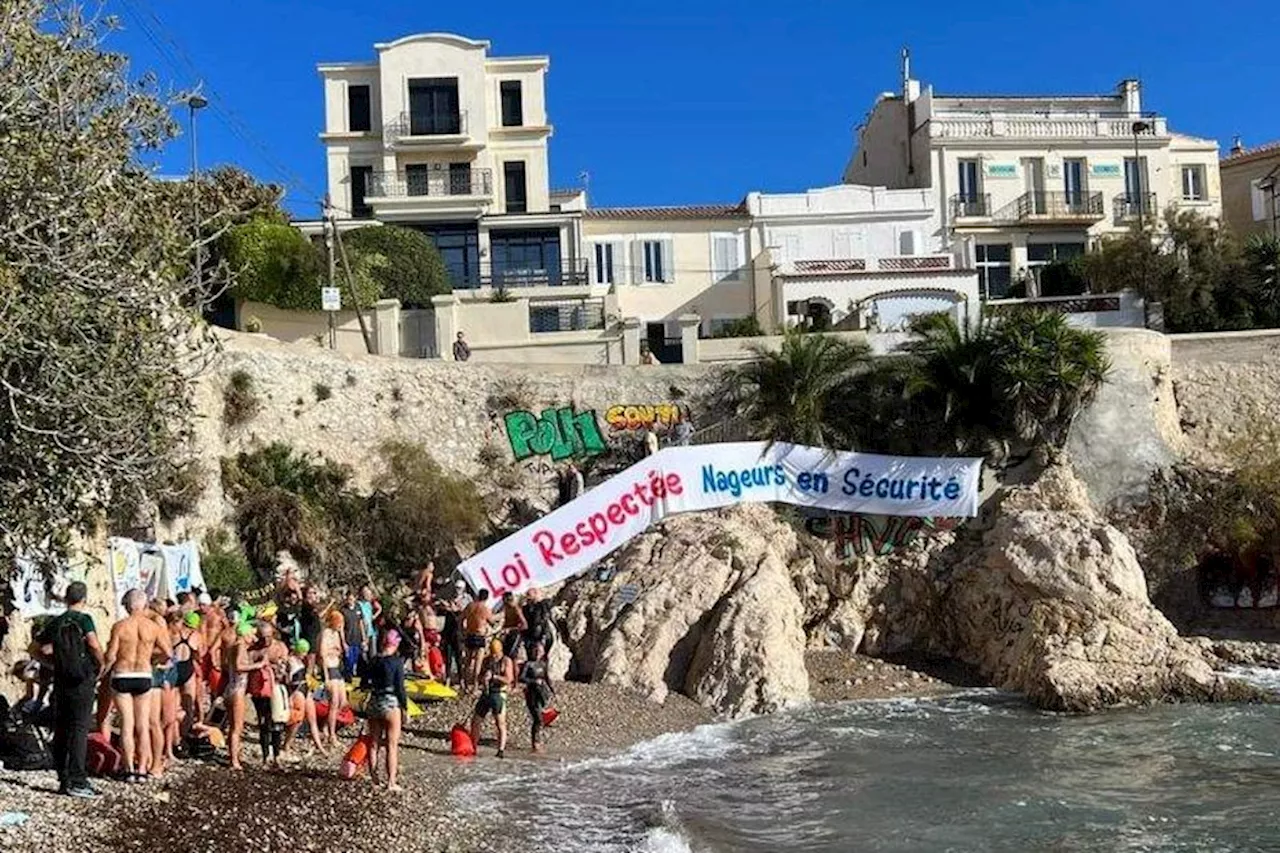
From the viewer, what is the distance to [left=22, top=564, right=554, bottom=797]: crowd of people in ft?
39.0

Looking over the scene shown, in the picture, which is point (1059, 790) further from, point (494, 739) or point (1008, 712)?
point (494, 739)

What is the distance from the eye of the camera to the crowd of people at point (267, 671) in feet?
39.0

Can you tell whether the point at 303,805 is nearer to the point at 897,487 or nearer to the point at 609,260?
the point at 897,487

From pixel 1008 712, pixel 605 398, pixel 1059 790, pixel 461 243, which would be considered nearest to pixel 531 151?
pixel 461 243

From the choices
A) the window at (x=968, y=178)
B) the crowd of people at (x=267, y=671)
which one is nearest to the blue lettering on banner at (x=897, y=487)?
the crowd of people at (x=267, y=671)

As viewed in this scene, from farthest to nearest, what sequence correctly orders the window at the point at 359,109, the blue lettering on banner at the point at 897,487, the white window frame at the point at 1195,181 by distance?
the white window frame at the point at 1195,181
the window at the point at 359,109
the blue lettering on banner at the point at 897,487

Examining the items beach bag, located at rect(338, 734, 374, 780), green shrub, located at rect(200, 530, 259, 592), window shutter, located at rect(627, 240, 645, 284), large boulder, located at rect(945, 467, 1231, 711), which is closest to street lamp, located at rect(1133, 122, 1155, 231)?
window shutter, located at rect(627, 240, 645, 284)

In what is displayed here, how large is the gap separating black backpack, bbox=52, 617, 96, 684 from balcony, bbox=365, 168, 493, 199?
34.6m

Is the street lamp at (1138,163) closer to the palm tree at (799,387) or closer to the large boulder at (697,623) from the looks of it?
the palm tree at (799,387)

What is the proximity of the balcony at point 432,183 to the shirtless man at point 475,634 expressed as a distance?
→ 27.6 metres

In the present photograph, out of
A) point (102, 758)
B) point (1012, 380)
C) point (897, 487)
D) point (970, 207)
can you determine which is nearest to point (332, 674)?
point (102, 758)

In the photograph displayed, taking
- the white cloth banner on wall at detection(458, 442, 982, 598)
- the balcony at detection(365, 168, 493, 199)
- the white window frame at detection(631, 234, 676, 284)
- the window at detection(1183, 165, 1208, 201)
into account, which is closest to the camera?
the white cloth banner on wall at detection(458, 442, 982, 598)

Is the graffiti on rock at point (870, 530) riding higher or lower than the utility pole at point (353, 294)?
lower

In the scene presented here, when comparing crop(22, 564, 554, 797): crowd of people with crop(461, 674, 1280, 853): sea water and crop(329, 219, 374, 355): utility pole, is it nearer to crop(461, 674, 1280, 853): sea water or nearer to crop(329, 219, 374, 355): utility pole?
crop(461, 674, 1280, 853): sea water
